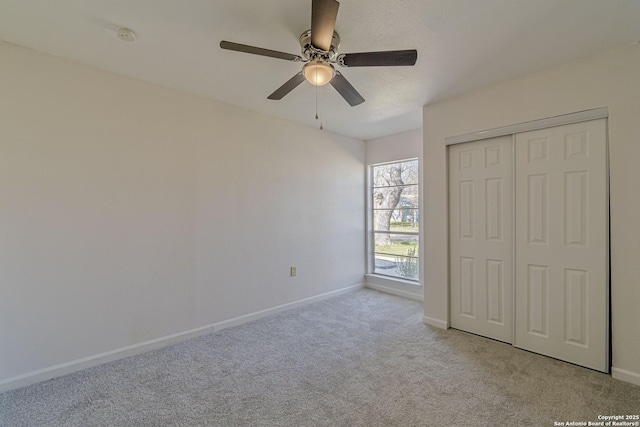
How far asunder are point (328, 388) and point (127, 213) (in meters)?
2.25

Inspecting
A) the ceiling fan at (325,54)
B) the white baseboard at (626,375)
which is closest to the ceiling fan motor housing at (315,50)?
the ceiling fan at (325,54)

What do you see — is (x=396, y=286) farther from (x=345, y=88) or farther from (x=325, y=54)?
(x=325, y=54)

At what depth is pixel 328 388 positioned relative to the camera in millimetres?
2094

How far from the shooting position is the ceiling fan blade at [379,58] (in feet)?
5.63

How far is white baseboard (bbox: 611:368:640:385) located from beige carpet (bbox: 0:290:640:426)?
0.20ft

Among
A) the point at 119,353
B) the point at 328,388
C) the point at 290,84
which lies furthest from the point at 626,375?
the point at 119,353

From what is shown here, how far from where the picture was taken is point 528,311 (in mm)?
2613

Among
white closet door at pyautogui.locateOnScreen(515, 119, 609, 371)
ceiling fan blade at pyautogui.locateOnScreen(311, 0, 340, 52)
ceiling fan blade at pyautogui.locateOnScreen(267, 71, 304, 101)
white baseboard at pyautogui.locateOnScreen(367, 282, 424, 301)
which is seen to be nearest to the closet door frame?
white closet door at pyautogui.locateOnScreen(515, 119, 609, 371)

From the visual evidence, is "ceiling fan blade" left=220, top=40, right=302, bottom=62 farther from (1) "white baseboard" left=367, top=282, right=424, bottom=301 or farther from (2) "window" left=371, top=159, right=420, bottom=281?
(1) "white baseboard" left=367, top=282, right=424, bottom=301

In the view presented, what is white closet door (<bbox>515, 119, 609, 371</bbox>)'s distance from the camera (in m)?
2.26

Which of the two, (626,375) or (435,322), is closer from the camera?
(626,375)

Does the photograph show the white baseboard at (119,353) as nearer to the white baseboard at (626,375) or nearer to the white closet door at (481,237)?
the white closet door at (481,237)

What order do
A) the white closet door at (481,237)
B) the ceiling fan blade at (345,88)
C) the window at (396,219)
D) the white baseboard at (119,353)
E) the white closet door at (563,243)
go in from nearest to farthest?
the ceiling fan blade at (345,88)
the white baseboard at (119,353)
the white closet door at (563,243)
the white closet door at (481,237)
the window at (396,219)

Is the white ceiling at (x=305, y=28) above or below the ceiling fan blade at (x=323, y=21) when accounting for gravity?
above
